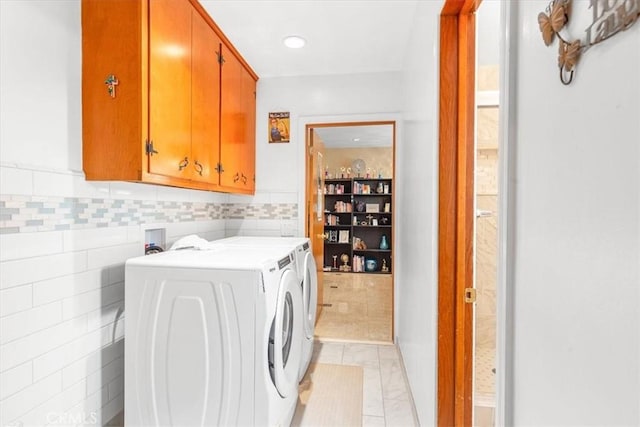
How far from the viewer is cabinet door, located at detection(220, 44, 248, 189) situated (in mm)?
2297


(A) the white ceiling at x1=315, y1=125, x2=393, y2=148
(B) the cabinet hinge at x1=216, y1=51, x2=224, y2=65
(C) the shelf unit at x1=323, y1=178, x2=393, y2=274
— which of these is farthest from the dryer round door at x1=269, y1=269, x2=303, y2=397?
(C) the shelf unit at x1=323, y1=178, x2=393, y2=274

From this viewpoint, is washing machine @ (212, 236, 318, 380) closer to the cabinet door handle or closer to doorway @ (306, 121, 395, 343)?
the cabinet door handle

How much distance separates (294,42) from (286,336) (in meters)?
1.97

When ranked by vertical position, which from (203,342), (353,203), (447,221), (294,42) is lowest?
(203,342)

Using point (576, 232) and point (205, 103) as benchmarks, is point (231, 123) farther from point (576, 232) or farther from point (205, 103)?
point (576, 232)

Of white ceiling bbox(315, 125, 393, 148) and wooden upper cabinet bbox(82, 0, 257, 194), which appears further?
white ceiling bbox(315, 125, 393, 148)

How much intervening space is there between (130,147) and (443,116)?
1.35m

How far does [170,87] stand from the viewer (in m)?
1.62

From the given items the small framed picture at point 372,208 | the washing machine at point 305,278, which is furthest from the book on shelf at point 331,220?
the washing machine at point 305,278

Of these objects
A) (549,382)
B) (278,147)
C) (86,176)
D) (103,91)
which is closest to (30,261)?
(86,176)

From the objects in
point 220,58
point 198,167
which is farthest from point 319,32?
point 198,167

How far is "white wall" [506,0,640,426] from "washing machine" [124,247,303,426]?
1004 millimetres

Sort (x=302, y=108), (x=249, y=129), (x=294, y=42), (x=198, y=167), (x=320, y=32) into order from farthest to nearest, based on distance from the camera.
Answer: (x=302, y=108), (x=249, y=129), (x=294, y=42), (x=320, y=32), (x=198, y=167)

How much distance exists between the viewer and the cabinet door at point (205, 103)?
1888mm
